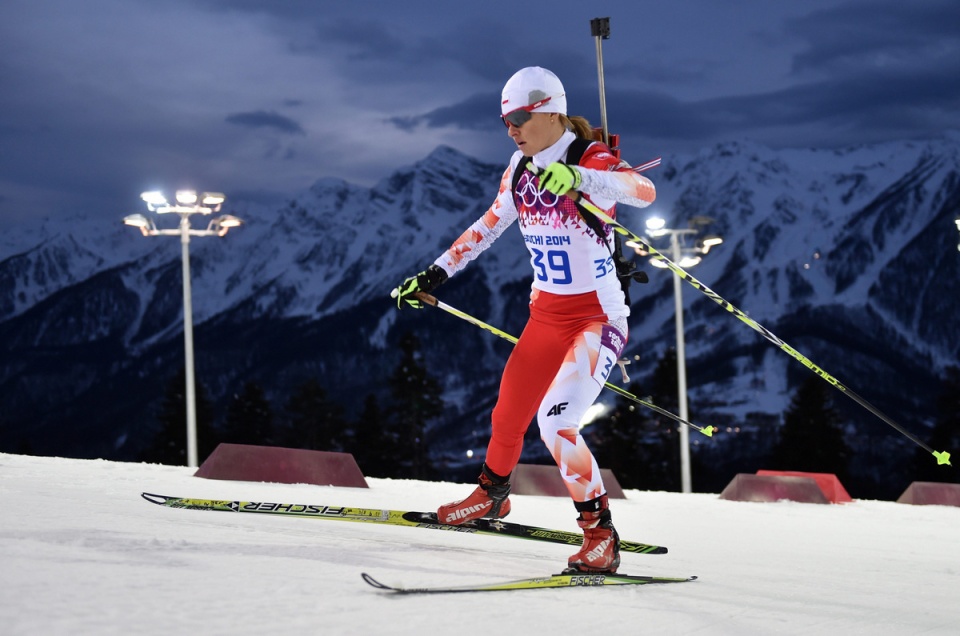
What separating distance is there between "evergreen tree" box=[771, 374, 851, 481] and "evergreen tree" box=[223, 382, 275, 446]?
30069mm

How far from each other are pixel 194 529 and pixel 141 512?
751 mm

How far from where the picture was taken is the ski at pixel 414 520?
5.15m

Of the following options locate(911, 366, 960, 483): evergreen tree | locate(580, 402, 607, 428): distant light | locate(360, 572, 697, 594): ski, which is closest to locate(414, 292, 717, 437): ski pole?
locate(580, 402, 607, 428): distant light

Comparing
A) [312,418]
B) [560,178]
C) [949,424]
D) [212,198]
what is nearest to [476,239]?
[560,178]

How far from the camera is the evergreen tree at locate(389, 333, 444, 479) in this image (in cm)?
6147

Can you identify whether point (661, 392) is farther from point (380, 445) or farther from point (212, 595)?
point (212, 595)

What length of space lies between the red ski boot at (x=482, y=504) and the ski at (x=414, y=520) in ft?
0.10

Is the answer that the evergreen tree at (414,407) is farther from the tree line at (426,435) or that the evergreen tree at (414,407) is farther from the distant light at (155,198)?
the distant light at (155,198)

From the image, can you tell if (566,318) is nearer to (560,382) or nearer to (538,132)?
(560,382)

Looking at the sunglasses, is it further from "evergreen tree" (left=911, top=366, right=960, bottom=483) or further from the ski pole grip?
"evergreen tree" (left=911, top=366, right=960, bottom=483)

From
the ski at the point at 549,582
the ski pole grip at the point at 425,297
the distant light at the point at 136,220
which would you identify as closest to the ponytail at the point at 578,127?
the ski pole grip at the point at 425,297

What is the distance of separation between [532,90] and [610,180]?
600mm

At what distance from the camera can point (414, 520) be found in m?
5.23

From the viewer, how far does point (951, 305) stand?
633 ft
